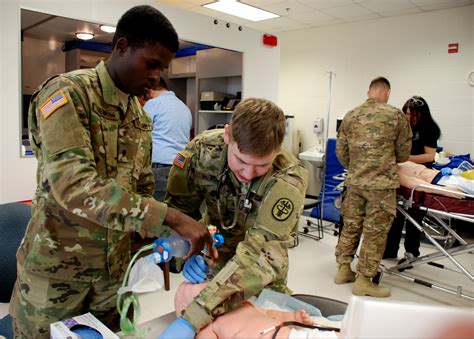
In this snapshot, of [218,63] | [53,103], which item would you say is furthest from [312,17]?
[53,103]

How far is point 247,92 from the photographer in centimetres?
441

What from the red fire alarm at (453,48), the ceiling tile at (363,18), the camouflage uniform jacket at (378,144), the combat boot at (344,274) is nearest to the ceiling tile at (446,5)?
the red fire alarm at (453,48)

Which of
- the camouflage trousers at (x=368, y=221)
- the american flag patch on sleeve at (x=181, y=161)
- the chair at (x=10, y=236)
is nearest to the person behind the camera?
the american flag patch on sleeve at (x=181, y=161)

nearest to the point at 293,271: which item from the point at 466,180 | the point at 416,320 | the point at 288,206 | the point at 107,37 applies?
the point at 466,180

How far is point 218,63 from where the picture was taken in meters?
4.88

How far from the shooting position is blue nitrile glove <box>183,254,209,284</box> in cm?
125

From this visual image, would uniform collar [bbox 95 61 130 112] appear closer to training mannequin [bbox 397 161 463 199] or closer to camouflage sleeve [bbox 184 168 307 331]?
camouflage sleeve [bbox 184 168 307 331]

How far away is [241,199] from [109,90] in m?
0.56

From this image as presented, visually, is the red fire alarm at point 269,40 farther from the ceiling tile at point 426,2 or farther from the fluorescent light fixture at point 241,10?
the ceiling tile at point 426,2

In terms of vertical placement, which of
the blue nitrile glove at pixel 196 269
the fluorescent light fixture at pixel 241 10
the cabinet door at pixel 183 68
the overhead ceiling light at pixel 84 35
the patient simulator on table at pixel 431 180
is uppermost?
the fluorescent light fixture at pixel 241 10

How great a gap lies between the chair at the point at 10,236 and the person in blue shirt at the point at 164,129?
1303 mm

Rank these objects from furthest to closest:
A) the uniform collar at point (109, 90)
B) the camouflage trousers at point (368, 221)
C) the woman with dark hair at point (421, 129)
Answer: the woman with dark hair at point (421, 129) < the camouflage trousers at point (368, 221) < the uniform collar at point (109, 90)

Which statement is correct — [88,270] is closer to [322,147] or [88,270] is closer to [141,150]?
[141,150]

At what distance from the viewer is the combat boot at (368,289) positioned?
3141 mm
